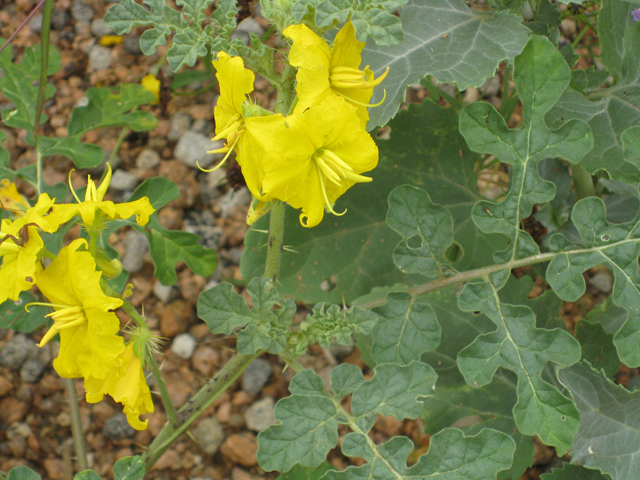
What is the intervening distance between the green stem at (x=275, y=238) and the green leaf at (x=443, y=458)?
1.59ft

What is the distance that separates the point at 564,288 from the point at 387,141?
0.75 metres

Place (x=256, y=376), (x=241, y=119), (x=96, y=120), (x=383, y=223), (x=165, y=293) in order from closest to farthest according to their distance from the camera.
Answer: (x=241, y=119), (x=383, y=223), (x=96, y=120), (x=256, y=376), (x=165, y=293)

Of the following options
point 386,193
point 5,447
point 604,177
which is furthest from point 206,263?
A: point 604,177

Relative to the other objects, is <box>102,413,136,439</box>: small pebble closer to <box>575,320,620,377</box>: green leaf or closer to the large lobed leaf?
the large lobed leaf

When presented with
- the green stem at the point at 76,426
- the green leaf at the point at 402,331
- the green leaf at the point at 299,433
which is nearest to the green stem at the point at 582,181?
the green leaf at the point at 402,331

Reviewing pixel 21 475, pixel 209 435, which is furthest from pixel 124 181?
pixel 21 475

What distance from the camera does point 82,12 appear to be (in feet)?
8.64

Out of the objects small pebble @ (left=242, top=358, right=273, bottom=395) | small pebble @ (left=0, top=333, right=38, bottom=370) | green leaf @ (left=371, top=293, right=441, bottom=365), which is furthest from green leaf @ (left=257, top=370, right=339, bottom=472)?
small pebble @ (left=0, top=333, right=38, bottom=370)

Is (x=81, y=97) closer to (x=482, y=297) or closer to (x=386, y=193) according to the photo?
(x=386, y=193)

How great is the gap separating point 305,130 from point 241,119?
0.18m

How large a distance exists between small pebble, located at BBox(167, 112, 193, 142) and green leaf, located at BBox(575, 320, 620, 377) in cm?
167

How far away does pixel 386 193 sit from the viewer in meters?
1.86

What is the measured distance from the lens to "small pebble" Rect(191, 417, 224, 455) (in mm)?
1997

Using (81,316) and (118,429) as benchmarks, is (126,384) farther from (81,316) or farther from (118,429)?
(118,429)
